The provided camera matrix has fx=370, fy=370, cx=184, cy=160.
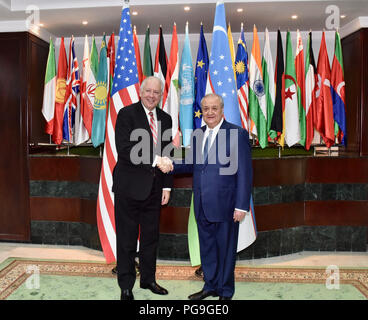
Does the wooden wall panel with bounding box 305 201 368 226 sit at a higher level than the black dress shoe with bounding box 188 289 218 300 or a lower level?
higher

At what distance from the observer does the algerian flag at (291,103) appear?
4445mm

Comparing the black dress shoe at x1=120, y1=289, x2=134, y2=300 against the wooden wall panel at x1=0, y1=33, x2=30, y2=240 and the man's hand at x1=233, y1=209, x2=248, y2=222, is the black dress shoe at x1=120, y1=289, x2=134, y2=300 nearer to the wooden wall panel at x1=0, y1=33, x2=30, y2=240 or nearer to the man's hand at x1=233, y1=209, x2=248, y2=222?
the man's hand at x1=233, y1=209, x2=248, y2=222

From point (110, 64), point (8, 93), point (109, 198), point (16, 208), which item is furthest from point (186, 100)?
point (16, 208)

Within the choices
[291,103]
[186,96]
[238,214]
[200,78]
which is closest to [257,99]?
[291,103]

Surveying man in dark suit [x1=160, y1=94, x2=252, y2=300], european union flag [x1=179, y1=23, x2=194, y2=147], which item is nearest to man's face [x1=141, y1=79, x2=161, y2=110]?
man in dark suit [x1=160, y1=94, x2=252, y2=300]

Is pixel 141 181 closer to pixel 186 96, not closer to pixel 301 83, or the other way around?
pixel 186 96

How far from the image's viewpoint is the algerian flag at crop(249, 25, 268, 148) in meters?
4.47

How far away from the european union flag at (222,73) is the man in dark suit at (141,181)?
2.25 feet

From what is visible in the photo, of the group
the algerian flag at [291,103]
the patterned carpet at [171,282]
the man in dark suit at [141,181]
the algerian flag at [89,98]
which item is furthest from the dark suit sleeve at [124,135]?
the algerian flag at [291,103]

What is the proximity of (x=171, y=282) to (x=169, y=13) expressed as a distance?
9.92 feet

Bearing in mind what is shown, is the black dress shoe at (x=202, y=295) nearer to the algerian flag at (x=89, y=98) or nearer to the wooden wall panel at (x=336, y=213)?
the wooden wall panel at (x=336, y=213)

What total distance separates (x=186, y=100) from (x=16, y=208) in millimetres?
2503

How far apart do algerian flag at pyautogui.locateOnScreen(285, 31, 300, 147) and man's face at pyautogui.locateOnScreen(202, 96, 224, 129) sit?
211 cm

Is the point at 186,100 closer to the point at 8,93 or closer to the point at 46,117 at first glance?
the point at 46,117
